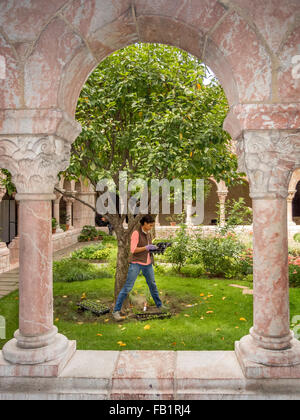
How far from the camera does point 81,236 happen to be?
46.6ft

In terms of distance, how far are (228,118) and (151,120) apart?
7.10 ft

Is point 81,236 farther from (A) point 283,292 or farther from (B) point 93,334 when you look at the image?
(A) point 283,292

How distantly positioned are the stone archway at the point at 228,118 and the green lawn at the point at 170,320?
4.78 ft

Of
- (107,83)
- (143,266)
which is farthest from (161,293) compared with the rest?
(107,83)

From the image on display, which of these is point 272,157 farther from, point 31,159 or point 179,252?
point 179,252

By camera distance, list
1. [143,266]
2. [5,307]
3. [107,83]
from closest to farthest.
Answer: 1. [143,266]
2. [107,83]
3. [5,307]

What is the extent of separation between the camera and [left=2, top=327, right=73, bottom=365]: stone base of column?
90.1 inches

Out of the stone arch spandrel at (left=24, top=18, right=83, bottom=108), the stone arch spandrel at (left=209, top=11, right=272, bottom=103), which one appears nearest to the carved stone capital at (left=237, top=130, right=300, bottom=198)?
the stone arch spandrel at (left=209, top=11, right=272, bottom=103)

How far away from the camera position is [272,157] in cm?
229

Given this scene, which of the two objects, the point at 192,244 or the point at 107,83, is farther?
the point at 192,244

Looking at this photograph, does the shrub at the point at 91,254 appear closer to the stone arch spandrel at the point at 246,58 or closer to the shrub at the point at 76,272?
the shrub at the point at 76,272

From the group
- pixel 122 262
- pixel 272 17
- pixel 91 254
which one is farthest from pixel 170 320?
pixel 91 254

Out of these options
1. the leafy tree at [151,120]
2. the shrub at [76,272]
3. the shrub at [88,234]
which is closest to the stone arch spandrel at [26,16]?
the leafy tree at [151,120]
